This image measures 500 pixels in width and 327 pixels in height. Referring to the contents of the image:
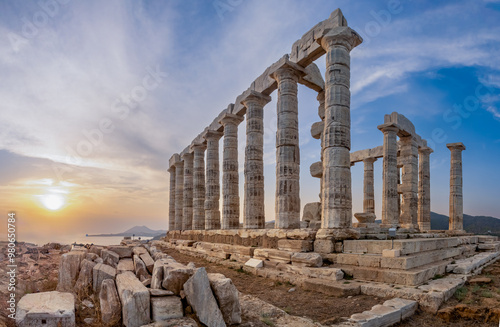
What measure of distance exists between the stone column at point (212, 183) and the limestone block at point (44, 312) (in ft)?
54.9

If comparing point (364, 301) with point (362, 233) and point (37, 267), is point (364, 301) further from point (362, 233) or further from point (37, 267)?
point (37, 267)

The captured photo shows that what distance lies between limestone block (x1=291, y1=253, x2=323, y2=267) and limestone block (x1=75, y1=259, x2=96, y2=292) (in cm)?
594

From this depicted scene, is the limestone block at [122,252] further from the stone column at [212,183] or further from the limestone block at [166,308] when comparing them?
the stone column at [212,183]

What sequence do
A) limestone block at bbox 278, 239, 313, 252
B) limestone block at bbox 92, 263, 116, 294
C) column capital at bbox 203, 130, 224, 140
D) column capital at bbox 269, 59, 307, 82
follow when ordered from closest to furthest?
limestone block at bbox 92, 263, 116, 294
limestone block at bbox 278, 239, 313, 252
column capital at bbox 269, 59, 307, 82
column capital at bbox 203, 130, 224, 140

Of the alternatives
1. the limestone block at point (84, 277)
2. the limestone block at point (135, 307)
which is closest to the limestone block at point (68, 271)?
the limestone block at point (84, 277)

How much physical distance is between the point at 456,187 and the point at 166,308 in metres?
27.7

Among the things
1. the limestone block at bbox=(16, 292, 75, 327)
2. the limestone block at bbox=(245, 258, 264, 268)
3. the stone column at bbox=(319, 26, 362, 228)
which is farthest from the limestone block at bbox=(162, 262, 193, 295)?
the stone column at bbox=(319, 26, 362, 228)

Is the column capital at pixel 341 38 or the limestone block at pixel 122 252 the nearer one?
the limestone block at pixel 122 252

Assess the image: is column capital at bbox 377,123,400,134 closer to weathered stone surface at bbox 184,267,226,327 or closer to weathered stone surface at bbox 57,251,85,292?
weathered stone surface at bbox 184,267,226,327

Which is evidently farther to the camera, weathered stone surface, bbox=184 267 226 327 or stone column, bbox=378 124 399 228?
stone column, bbox=378 124 399 228

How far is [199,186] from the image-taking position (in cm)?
2486

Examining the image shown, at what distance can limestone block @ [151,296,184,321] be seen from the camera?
14.3 feet

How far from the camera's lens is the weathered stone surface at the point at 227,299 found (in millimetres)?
4605

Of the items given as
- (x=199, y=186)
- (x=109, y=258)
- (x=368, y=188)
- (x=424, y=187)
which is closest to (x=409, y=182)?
(x=424, y=187)
